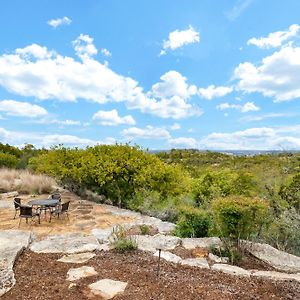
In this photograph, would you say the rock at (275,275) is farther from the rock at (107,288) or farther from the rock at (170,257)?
the rock at (107,288)

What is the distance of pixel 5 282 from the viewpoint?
394 cm

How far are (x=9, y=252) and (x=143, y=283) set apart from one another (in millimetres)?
2074

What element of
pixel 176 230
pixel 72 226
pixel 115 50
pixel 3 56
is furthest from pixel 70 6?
pixel 176 230

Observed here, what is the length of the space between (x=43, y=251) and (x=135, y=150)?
17.9 ft

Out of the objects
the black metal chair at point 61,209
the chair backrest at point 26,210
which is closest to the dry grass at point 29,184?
the black metal chair at point 61,209

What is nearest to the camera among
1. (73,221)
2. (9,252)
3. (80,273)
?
(80,273)

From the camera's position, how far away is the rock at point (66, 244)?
5289 millimetres

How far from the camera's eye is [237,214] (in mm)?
5504

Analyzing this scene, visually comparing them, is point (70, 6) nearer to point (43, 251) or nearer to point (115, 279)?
point (43, 251)

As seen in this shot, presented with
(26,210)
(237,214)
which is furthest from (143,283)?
(26,210)

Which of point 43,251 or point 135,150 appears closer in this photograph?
point 43,251

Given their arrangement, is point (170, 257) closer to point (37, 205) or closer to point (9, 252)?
point (9, 252)

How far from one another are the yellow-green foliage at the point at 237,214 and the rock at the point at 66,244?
200cm

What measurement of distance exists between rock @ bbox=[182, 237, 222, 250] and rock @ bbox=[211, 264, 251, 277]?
792 mm
